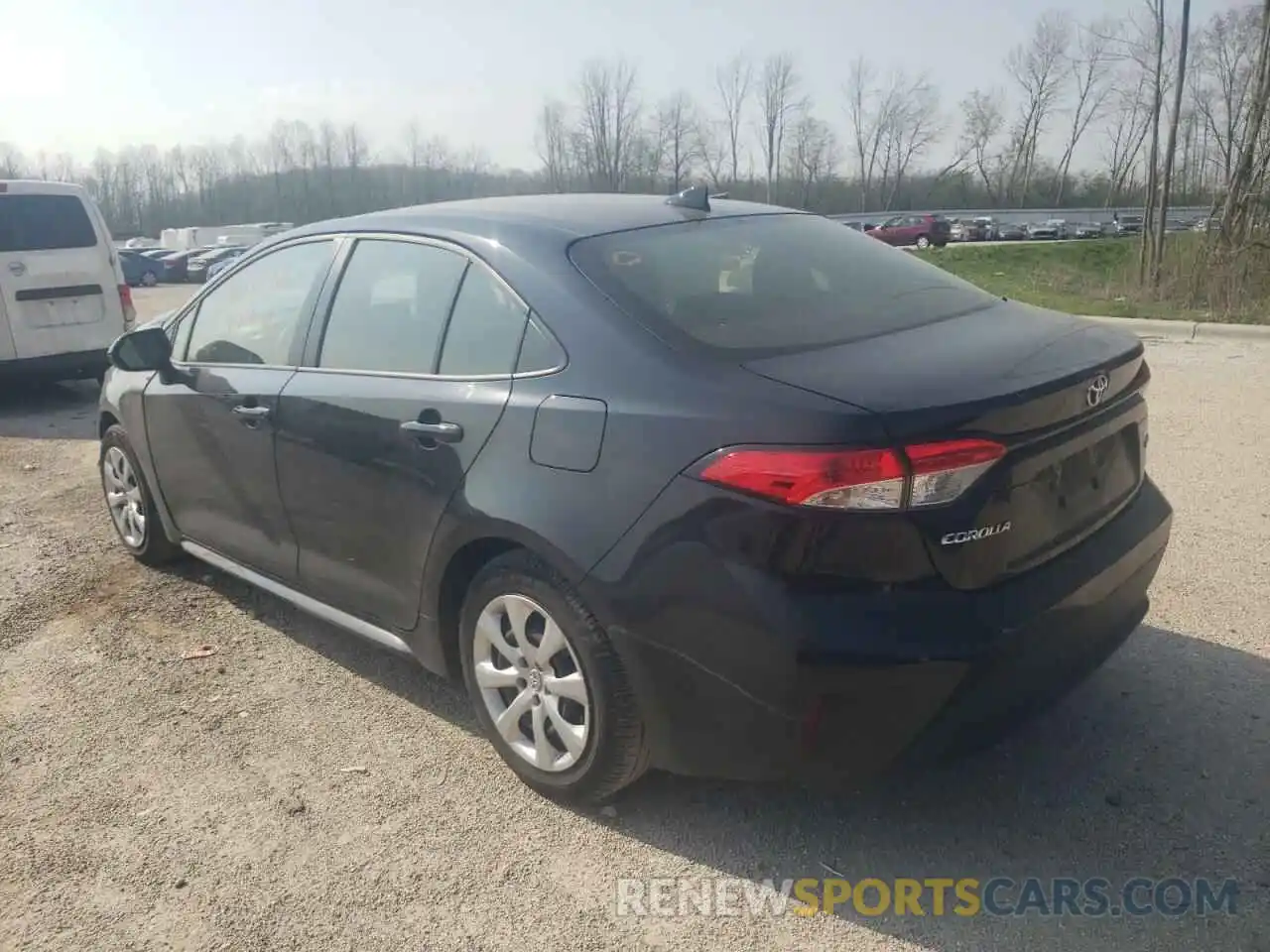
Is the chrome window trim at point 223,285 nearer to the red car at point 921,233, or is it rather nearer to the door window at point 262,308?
the door window at point 262,308

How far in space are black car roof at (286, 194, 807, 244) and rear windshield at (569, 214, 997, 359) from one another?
0.09 m

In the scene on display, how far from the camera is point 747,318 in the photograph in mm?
2900

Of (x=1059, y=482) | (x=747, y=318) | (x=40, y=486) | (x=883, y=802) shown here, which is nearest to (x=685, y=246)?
(x=747, y=318)

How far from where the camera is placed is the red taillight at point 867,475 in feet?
7.52

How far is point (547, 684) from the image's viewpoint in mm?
2889

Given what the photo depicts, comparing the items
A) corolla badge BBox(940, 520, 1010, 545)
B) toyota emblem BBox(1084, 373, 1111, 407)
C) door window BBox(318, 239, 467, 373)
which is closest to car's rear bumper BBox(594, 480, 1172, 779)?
corolla badge BBox(940, 520, 1010, 545)

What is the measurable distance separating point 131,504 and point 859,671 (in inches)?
156

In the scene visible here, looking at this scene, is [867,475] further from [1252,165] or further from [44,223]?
[1252,165]

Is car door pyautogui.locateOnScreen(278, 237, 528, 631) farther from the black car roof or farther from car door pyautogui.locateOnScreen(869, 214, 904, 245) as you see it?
car door pyautogui.locateOnScreen(869, 214, 904, 245)

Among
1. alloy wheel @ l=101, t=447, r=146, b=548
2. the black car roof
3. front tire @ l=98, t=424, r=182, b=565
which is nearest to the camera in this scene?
the black car roof

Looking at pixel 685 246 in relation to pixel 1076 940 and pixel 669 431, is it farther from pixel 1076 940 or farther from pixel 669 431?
pixel 1076 940

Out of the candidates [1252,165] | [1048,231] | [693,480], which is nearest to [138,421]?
[693,480]

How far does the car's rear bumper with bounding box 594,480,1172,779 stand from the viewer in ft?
7.66

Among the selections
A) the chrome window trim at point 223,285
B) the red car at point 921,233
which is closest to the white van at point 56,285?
the chrome window trim at point 223,285
